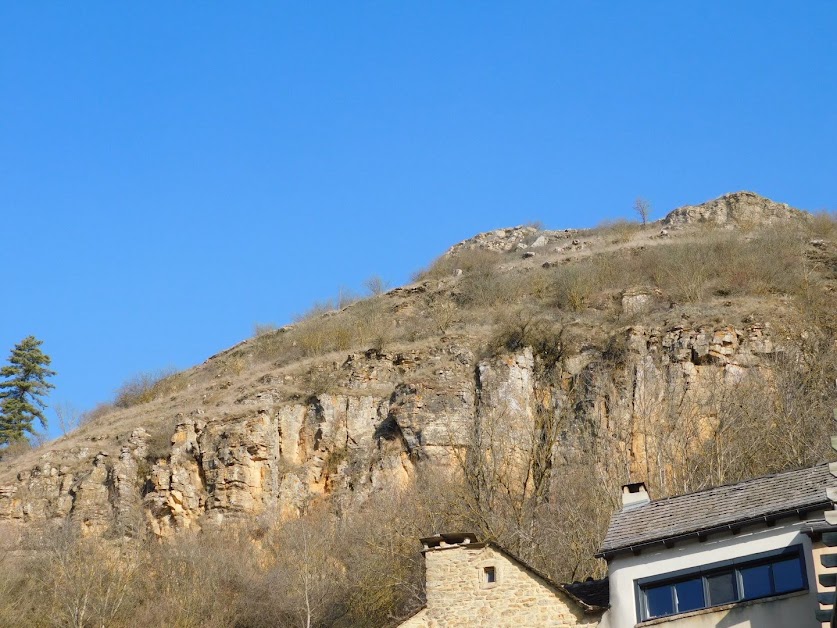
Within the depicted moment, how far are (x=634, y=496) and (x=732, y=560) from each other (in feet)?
11.0

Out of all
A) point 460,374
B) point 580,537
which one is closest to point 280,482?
point 460,374

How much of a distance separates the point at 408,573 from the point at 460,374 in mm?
14142

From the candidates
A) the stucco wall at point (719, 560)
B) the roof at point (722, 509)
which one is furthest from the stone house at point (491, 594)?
the roof at point (722, 509)

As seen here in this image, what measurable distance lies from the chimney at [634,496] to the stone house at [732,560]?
1.36 m

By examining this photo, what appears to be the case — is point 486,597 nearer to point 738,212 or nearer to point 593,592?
point 593,592

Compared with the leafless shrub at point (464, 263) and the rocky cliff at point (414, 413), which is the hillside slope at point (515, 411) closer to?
the rocky cliff at point (414, 413)

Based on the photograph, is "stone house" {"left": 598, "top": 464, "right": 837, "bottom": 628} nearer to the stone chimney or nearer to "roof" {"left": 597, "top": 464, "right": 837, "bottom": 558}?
"roof" {"left": 597, "top": 464, "right": 837, "bottom": 558}

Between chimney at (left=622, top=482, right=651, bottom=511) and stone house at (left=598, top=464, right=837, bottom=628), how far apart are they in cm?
136

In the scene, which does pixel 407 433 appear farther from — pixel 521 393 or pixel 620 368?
pixel 620 368

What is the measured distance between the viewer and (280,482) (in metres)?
47.4

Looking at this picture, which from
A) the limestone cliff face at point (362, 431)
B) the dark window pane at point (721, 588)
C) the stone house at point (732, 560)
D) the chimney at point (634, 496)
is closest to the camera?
the stone house at point (732, 560)

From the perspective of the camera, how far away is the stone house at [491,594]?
65.2 ft

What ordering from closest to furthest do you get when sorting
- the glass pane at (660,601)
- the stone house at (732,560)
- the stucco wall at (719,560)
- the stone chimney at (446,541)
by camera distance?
the stucco wall at (719,560) → the stone house at (732,560) → the glass pane at (660,601) → the stone chimney at (446,541)

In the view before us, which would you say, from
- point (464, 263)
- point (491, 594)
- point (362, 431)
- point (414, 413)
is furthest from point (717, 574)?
point (464, 263)
